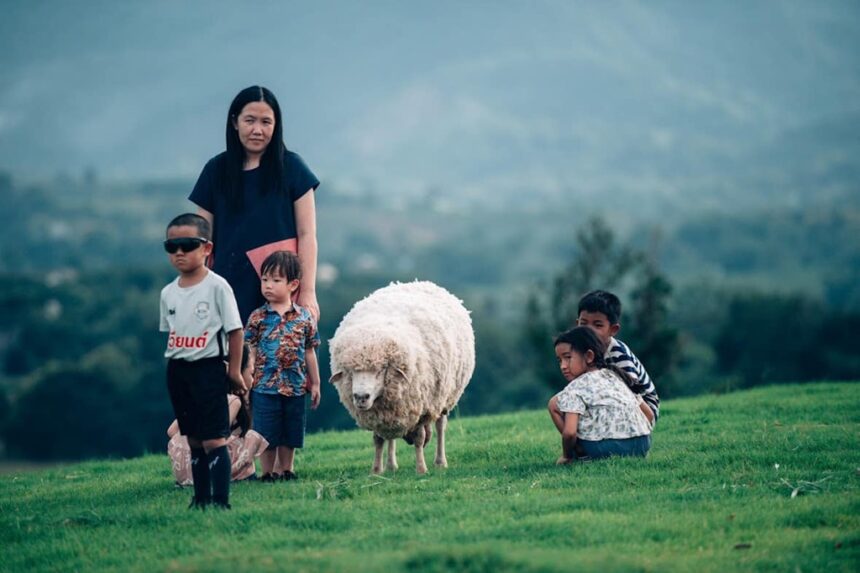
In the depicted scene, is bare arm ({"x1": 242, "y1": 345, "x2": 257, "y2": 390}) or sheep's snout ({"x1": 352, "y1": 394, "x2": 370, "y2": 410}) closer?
bare arm ({"x1": 242, "y1": 345, "x2": 257, "y2": 390})

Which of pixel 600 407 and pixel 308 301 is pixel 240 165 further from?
pixel 600 407

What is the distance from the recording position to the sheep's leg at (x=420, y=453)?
9781 mm

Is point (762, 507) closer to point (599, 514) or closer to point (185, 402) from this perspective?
point (599, 514)

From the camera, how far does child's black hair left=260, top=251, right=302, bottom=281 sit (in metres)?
9.22

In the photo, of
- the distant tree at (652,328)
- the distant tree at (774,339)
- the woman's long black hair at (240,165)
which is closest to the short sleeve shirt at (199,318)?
the woman's long black hair at (240,165)

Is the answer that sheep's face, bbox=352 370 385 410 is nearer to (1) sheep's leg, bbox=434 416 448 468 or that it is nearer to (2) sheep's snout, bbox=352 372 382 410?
(2) sheep's snout, bbox=352 372 382 410

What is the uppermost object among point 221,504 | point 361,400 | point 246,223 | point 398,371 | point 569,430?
point 246,223

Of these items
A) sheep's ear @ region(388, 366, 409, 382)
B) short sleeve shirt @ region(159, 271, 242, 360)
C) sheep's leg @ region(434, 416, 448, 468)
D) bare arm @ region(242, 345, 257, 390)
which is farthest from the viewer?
sheep's leg @ region(434, 416, 448, 468)

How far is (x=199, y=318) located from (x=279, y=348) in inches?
57.3

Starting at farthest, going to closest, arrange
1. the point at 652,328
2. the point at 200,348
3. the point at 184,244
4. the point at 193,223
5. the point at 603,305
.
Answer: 1. the point at 652,328
2. the point at 603,305
3. the point at 193,223
4. the point at 184,244
5. the point at 200,348

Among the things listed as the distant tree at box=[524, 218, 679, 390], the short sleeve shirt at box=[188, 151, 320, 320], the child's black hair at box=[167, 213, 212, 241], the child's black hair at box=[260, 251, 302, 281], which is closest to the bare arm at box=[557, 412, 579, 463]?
the child's black hair at box=[260, 251, 302, 281]

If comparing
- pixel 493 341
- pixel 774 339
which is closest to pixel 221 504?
pixel 774 339

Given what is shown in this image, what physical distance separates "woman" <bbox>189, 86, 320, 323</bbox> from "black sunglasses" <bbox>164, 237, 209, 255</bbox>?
1.58 m

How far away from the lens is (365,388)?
9.40 m
